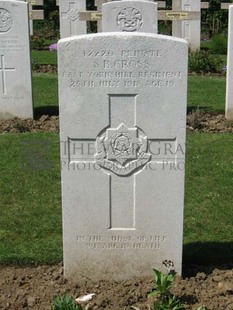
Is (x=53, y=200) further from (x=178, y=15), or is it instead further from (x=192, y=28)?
(x=192, y=28)

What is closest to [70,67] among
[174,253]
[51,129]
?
[174,253]

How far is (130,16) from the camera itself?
386 inches

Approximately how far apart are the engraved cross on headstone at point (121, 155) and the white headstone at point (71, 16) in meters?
13.5

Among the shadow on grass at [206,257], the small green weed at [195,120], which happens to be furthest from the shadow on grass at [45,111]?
the shadow on grass at [206,257]

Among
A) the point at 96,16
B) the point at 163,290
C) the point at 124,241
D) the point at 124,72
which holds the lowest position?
the point at 163,290

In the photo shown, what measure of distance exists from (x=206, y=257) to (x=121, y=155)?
1.22 meters

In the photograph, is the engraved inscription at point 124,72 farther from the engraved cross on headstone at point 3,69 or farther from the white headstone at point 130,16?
the white headstone at point 130,16

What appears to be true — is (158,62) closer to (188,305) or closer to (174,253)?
(174,253)

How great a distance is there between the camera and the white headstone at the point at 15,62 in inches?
342

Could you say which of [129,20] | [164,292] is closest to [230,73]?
[129,20]

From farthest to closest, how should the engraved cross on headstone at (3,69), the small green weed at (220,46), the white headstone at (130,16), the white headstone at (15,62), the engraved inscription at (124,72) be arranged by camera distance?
1. the small green weed at (220,46)
2. the white headstone at (130,16)
3. the engraved cross on headstone at (3,69)
4. the white headstone at (15,62)
5. the engraved inscription at (124,72)

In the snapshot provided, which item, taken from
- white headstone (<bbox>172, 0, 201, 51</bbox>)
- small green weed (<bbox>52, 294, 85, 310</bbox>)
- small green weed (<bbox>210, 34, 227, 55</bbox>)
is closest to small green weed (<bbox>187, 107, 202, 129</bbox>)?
small green weed (<bbox>52, 294, 85, 310</bbox>)

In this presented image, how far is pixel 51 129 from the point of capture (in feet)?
28.8

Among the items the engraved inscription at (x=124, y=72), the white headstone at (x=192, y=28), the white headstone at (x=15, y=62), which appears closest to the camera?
the engraved inscription at (x=124, y=72)
